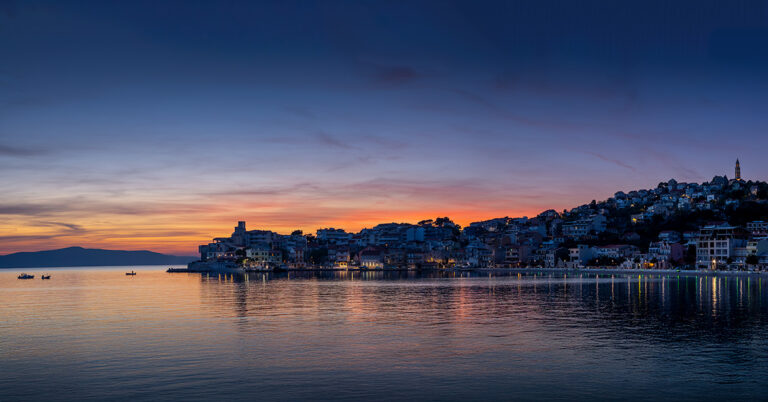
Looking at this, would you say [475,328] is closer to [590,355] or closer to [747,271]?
[590,355]

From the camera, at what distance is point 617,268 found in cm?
14775

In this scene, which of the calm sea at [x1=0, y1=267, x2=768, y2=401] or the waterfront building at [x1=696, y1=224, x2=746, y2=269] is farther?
the waterfront building at [x1=696, y1=224, x2=746, y2=269]

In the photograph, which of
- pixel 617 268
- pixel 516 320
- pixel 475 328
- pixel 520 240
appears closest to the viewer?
pixel 475 328

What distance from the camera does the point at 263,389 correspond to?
62.3ft

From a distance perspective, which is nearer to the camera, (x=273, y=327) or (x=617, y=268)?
(x=273, y=327)

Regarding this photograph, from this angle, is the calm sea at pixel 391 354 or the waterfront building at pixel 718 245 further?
the waterfront building at pixel 718 245

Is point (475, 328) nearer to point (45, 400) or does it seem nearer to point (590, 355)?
point (590, 355)

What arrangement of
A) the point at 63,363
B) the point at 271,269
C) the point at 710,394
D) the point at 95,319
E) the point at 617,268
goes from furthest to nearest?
the point at 271,269 < the point at 617,268 < the point at 95,319 < the point at 63,363 < the point at 710,394

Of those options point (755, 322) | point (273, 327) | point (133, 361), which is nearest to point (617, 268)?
point (755, 322)

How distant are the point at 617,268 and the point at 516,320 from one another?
123005 millimetres

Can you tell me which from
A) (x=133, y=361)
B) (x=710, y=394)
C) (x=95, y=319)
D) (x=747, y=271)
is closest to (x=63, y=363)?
(x=133, y=361)

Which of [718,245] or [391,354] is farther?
[718,245]

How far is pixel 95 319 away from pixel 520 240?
6779 inches

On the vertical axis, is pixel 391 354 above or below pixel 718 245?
below
